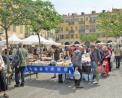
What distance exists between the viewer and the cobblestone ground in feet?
46.4

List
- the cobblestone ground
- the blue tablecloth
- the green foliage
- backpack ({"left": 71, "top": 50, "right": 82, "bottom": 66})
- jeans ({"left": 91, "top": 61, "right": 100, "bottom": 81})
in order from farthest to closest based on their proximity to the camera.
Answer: the green foliage, jeans ({"left": 91, "top": 61, "right": 100, "bottom": 81}), the blue tablecloth, backpack ({"left": 71, "top": 50, "right": 82, "bottom": 66}), the cobblestone ground

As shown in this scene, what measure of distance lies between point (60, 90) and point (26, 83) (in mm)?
2850

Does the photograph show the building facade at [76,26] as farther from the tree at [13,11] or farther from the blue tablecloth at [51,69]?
the blue tablecloth at [51,69]

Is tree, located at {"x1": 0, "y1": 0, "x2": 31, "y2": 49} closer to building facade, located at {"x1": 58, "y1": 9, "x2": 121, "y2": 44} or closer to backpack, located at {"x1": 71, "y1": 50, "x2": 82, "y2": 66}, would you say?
backpack, located at {"x1": 71, "y1": 50, "x2": 82, "y2": 66}

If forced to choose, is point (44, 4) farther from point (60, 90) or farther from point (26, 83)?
point (60, 90)

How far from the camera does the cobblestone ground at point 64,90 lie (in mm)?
14150

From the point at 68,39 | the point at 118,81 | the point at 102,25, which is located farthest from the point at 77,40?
the point at 118,81

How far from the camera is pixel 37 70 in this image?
1867 cm

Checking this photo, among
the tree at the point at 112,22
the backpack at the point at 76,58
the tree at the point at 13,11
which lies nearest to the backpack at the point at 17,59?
the backpack at the point at 76,58

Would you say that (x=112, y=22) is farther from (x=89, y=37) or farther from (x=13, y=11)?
(x=89, y=37)

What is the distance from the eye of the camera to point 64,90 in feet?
50.9

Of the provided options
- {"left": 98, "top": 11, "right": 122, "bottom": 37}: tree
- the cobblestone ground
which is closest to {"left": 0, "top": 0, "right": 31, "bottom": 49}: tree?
the cobblestone ground

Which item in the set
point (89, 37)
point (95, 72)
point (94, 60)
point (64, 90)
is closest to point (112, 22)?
point (94, 60)

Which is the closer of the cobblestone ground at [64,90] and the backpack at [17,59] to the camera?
the cobblestone ground at [64,90]
